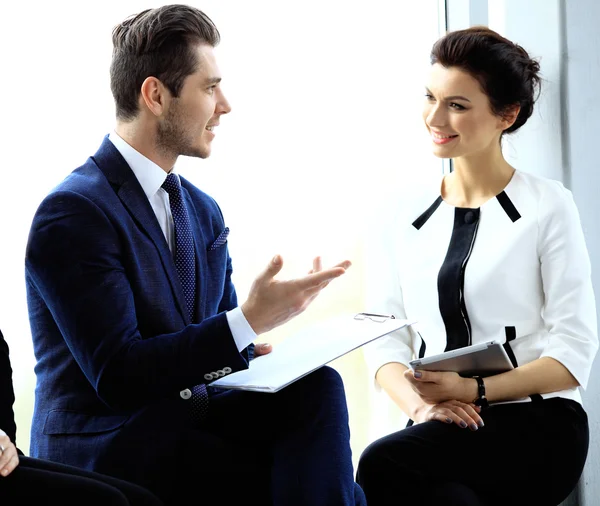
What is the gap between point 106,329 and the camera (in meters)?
1.40

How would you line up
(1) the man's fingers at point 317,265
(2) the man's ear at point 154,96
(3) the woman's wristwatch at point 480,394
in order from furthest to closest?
(3) the woman's wristwatch at point 480,394 → (2) the man's ear at point 154,96 → (1) the man's fingers at point 317,265

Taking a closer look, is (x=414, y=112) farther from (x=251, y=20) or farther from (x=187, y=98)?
(x=187, y=98)

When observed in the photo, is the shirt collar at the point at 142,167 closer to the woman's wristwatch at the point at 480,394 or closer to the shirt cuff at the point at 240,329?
the shirt cuff at the point at 240,329

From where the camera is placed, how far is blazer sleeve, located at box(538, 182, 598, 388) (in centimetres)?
183

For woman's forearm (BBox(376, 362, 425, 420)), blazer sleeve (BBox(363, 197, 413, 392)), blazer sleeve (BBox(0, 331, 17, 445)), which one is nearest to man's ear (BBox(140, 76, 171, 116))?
blazer sleeve (BBox(0, 331, 17, 445))

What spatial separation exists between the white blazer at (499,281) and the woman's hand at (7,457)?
94 centimetres

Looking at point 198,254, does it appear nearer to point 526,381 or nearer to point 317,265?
point 317,265

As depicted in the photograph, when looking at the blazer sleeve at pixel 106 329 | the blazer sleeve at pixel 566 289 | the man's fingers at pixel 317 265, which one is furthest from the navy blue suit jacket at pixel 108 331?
the blazer sleeve at pixel 566 289

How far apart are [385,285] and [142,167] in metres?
0.72

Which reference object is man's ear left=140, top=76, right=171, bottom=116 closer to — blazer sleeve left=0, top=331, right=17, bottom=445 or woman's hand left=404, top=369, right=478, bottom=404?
blazer sleeve left=0, top=331, right=17, bottom=445

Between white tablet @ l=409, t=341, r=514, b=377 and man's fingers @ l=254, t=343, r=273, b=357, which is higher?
man's fingers @ l=254, t=343, r=273, b=357

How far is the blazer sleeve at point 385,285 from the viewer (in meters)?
1.99

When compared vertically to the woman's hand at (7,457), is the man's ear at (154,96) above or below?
above

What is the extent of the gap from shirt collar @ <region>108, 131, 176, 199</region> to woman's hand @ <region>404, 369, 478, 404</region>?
67cm
